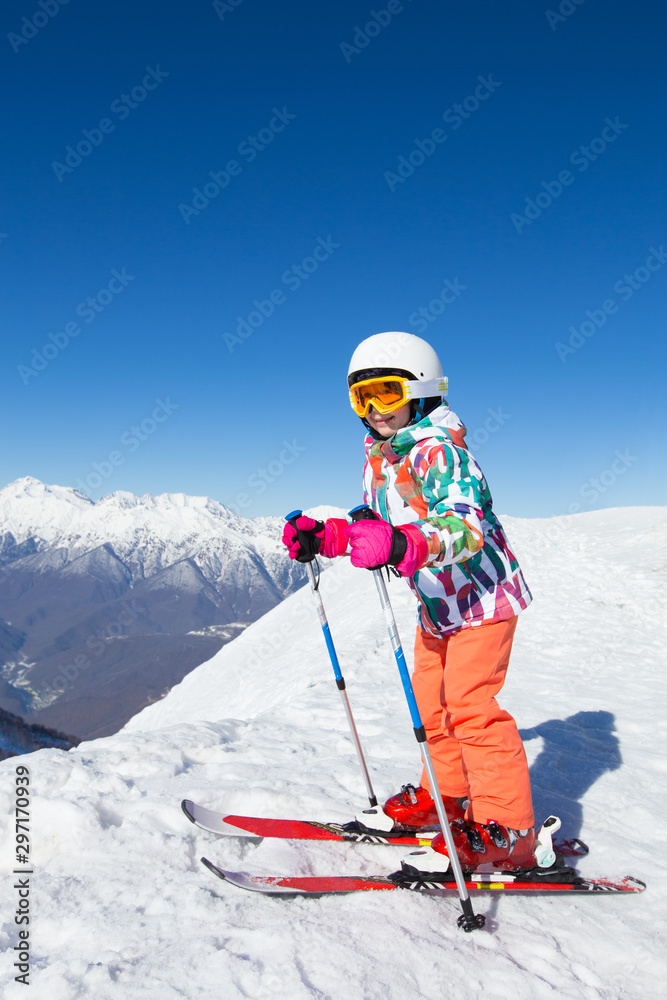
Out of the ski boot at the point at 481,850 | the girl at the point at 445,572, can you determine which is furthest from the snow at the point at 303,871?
the girl at the point at 445,572

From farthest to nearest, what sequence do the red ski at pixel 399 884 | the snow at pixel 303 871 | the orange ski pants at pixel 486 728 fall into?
1. the orange ski pants at pixel 486 728
2. the red ski at pixel 399 884
3. the snow at pixel 303 871

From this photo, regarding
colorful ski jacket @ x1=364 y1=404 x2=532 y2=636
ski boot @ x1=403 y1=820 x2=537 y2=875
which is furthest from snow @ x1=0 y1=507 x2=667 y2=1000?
colorful ski jacket @ x1=364 y1=404 x2=532 y2=636

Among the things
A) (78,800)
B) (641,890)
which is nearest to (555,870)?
(641,890)

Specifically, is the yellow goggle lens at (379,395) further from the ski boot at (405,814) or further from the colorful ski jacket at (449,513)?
the ski boot at (405,814)

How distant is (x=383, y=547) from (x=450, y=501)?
0.64 metres

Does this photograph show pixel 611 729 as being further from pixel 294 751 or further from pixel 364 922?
pixel 364 922

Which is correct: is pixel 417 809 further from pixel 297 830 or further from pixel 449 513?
pixel 449 513

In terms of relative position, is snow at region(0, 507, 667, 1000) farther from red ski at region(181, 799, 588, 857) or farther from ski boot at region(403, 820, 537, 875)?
ski boot at region(403, 820, 537, 875)

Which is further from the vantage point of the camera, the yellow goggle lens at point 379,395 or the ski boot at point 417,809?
the ski boot at point 417,809

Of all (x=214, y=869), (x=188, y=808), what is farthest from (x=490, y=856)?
(x=188, y=808)

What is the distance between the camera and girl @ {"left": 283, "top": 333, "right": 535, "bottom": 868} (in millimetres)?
3230

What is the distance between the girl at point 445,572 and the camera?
3.23m

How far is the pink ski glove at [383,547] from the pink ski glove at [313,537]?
55cm

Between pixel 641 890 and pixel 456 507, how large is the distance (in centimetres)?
272
